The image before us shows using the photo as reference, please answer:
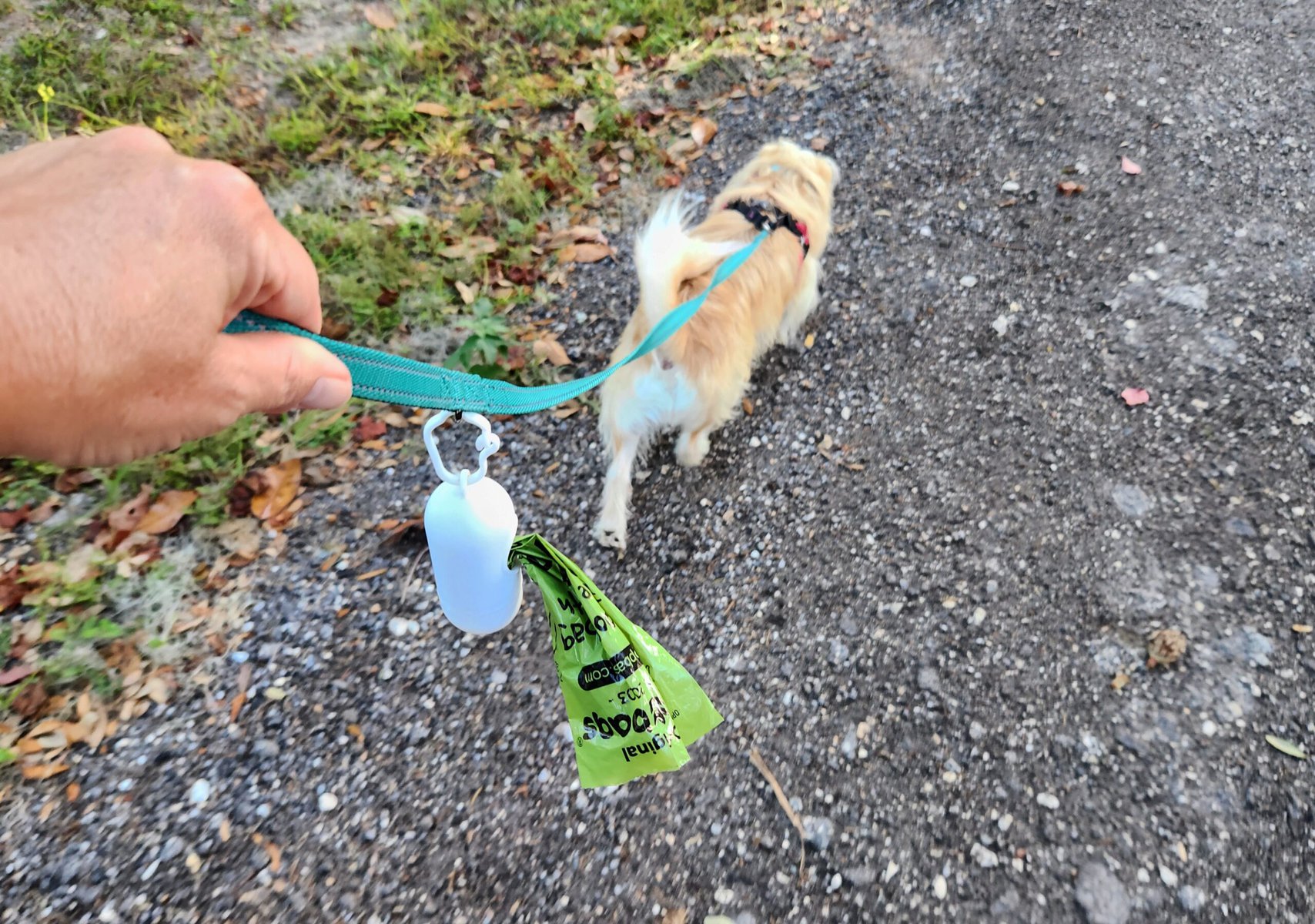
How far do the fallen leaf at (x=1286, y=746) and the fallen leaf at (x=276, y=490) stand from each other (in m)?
3.46

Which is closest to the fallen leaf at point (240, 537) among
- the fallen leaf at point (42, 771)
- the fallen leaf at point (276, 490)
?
the fallen leaf at point (276, 490)

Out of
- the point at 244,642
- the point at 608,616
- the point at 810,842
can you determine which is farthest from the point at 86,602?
the point at 810,842

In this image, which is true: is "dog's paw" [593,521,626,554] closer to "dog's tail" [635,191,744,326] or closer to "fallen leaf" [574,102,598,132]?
"dog's tail" [635,191,744,326]

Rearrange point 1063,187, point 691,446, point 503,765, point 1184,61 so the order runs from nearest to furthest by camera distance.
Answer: point 503,765 → point 691,446 → point 1063,187 → point 1184,61

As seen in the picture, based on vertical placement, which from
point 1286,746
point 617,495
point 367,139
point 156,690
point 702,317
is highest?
point 367,139

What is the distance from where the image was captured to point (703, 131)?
4.36 meters

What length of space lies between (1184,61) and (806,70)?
2.27 metres

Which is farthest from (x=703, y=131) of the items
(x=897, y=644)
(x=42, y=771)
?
(x=42, y=771)

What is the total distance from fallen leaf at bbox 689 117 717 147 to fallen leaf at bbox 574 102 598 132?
1.89 feet

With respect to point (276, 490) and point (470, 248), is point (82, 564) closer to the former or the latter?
point (276, 490)

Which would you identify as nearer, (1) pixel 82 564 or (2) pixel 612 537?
(1) pixel 82 564

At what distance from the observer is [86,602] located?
8.16 ft

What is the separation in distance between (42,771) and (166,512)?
2.96 ft

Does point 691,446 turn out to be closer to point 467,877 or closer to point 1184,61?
point 467,877
